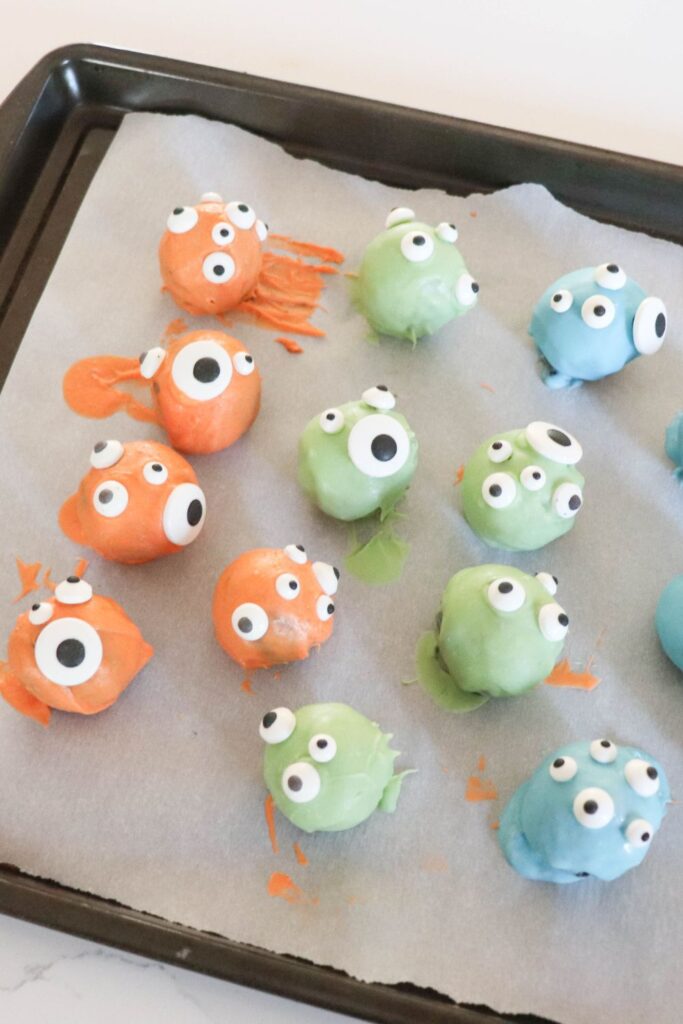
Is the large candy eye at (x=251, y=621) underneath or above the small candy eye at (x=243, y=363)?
underneath

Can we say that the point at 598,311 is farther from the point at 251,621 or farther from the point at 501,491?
the point at 251,621

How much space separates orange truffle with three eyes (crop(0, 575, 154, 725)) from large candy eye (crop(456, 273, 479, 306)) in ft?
1.55

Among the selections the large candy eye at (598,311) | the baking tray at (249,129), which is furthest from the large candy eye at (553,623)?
the baking tray at (249,129)

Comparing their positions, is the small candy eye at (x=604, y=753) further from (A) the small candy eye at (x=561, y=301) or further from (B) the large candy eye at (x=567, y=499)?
(A) the small candy eye at (x=561, y=301)

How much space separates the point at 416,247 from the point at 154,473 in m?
0.36

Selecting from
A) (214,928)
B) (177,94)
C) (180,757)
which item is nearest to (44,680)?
(180,757)

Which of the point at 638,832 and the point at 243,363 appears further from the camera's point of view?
the point at 243,363

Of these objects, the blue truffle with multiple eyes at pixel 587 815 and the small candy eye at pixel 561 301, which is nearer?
the blue truffle with multiple eyes at pixel 587 815

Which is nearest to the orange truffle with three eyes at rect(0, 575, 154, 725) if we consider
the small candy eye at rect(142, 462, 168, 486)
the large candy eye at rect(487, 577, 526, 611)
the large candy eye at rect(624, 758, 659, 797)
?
the small candy eye at rect(142, 462, 168, 486)

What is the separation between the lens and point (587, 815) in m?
0.78

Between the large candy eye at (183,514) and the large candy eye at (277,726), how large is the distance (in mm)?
197

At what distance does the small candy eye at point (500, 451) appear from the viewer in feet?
3.03

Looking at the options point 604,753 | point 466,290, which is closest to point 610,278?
point 466,290

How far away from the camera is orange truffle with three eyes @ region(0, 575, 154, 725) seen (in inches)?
33.6
